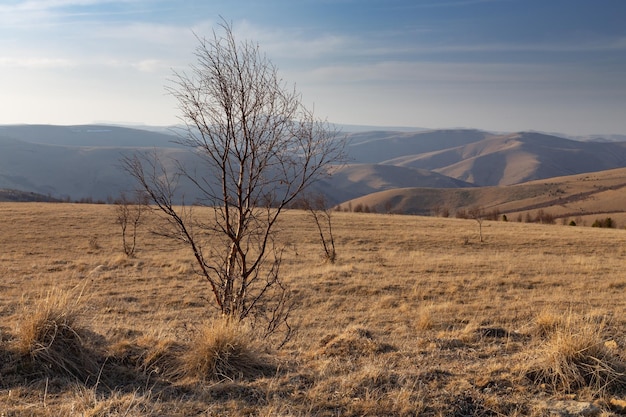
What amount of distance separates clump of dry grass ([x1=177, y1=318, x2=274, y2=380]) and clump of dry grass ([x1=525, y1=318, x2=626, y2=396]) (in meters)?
2.85

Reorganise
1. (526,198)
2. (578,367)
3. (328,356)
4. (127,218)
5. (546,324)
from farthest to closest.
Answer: (526,198) < (127,218) < (546,324) < (328,356) < (578,367)

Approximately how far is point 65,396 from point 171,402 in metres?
0.91

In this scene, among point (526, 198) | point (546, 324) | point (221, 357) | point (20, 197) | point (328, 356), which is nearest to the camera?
point (221, 357)

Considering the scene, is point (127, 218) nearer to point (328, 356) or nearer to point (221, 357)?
point (328, 356)

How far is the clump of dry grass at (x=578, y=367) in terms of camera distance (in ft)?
14.4

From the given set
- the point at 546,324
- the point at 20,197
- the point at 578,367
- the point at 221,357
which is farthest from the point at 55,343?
the point at 20,197

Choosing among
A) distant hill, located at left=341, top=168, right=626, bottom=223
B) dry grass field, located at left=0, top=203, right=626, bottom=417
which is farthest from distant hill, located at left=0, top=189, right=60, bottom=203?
dry grass field, located at left=0, top=203, right=626, bottom=417

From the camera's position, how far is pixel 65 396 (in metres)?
3.86

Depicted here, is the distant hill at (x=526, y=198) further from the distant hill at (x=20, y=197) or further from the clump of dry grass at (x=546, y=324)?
the clump of dry grass at (x=546, y=324)

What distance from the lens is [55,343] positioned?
460 cm

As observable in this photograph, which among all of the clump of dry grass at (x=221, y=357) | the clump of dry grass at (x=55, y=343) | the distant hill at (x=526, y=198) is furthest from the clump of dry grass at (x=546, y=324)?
the distant hill at (x=526, y=198)

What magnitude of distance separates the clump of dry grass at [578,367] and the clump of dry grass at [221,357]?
9.36 ft

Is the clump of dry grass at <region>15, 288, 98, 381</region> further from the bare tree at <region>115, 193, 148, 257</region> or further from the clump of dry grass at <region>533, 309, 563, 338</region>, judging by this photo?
the bare tree at <region>115, 193, 148, 257</region>

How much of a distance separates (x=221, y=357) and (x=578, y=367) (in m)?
3.67
